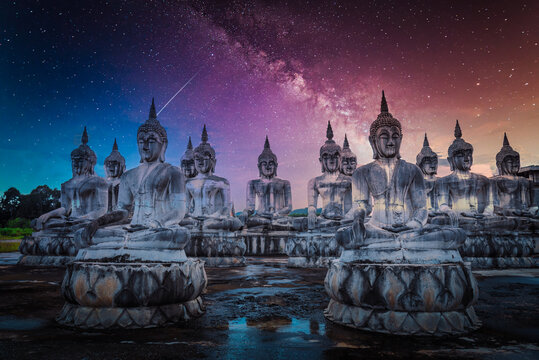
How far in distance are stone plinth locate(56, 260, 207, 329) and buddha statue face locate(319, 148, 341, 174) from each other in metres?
7.48

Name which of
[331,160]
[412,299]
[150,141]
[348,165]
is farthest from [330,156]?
[412,299]

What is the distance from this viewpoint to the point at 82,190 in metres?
9.58

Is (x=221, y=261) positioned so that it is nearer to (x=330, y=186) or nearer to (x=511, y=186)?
(x=330, y=186)

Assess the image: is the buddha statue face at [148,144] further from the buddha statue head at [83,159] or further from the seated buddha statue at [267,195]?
the seated buddha statue at [267,195]

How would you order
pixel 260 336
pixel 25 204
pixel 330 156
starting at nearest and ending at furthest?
pixel 260 336 → pixel 330 156 → pixel 25 204

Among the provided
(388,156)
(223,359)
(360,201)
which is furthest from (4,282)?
(388,156)

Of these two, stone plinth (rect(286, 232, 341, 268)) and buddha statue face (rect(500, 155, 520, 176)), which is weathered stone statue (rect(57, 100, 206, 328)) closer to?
stone plinth (rect(286, 232, 341, 268))

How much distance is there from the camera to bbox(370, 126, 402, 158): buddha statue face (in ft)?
13.5

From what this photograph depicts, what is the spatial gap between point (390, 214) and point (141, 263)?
272 cm

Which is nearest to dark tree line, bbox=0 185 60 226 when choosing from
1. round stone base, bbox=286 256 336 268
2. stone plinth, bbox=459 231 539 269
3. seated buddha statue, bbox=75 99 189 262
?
round stone base, bbox=286 256 336 268

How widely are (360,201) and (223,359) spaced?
255 centimetres

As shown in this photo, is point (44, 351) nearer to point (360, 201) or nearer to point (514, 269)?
point (360, 201)

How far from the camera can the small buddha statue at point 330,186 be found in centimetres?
1004

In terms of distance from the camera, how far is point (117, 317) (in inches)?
126
